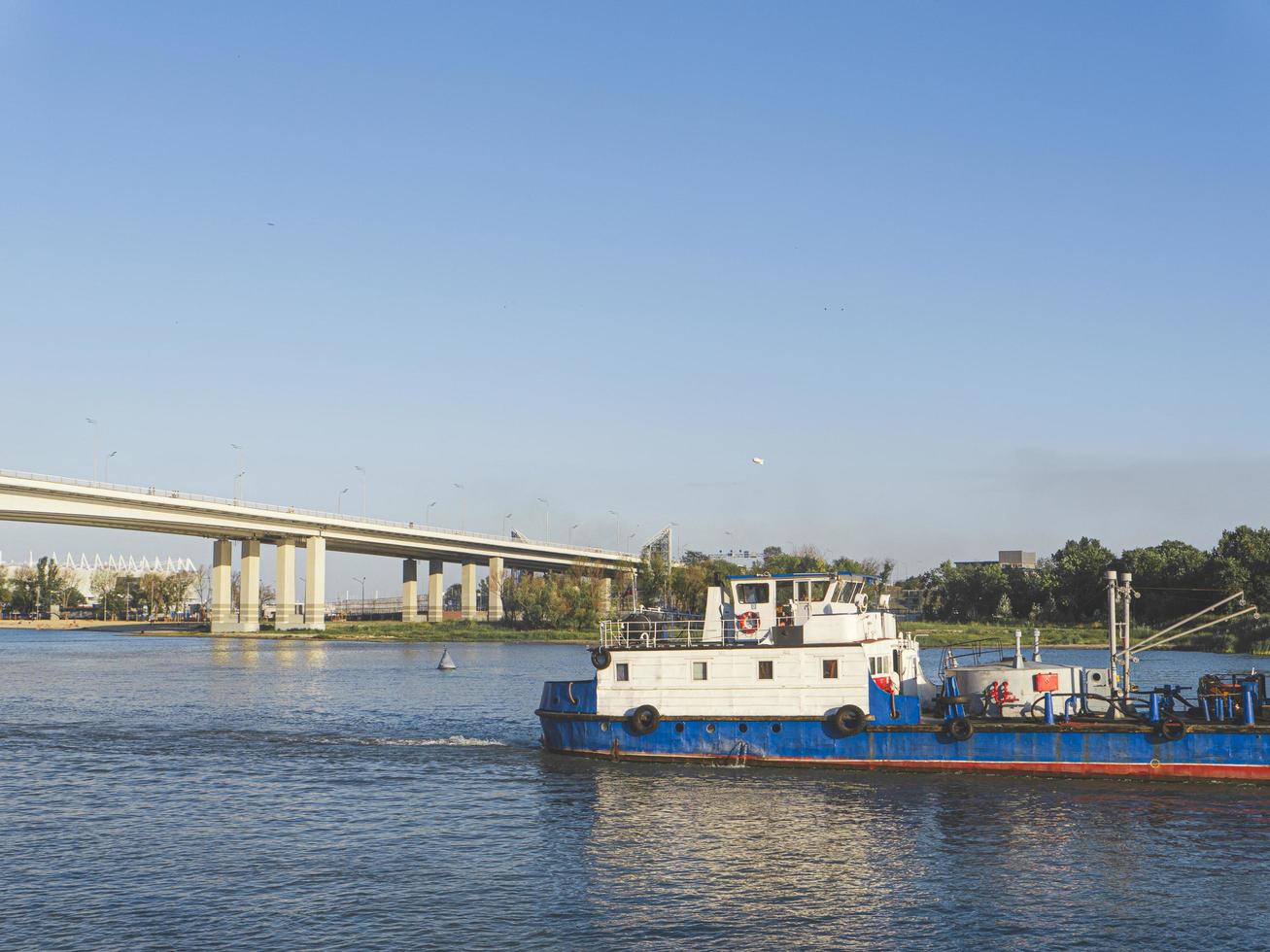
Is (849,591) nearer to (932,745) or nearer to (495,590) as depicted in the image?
(932,745)

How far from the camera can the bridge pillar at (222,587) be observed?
149m

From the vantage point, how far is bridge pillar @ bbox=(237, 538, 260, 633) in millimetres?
148125

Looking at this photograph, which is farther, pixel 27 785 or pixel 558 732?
pixel 558 732

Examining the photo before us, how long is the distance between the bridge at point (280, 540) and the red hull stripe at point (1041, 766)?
92.4m

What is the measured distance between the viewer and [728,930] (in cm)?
2167

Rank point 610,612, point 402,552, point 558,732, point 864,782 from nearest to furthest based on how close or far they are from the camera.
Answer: point 864,782 < point 558,732 < point 610,612 < point 402,552

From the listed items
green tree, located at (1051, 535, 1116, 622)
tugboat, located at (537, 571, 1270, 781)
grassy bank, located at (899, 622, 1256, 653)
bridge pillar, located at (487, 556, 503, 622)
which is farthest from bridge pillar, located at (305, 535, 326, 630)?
tugboat, located at (537, 571, 1270, 781)

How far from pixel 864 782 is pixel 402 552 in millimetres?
145337

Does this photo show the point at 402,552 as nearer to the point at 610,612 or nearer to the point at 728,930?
the point at 610,612

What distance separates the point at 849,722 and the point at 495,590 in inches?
5822

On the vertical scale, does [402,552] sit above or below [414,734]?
above

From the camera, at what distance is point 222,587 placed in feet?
513

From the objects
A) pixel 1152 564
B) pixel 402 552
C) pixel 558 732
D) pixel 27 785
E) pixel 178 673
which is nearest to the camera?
pixel 27 785

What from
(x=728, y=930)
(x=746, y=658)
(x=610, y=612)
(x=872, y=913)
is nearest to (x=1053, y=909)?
(x=872, y=913)
